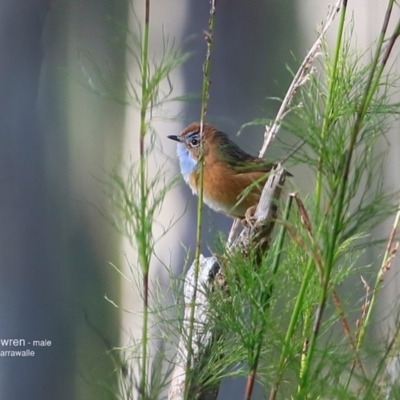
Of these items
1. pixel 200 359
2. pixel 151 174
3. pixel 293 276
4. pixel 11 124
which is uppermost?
pixel 11 124

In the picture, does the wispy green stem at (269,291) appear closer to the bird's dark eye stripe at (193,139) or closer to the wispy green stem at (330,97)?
Answer: the wispy green stem at (330,97)

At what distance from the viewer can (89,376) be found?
3.76 feet

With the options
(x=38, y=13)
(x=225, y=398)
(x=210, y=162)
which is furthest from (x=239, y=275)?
(x=38, y=13)

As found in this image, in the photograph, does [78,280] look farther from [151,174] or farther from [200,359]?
[200,359]

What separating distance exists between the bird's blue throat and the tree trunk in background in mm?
127

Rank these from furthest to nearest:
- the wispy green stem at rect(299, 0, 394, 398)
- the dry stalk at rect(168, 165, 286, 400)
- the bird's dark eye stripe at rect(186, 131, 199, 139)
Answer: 1. the bird's dark eye stripe at rect(186, 131, 199, 139)
2. the dry stalk at rect(168, 165, 286, 400)
3. the wispy green stem at rect(299, 0, 394, 398)

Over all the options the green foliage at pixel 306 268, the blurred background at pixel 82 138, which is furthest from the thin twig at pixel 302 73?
the blurred background at pixel 82 138

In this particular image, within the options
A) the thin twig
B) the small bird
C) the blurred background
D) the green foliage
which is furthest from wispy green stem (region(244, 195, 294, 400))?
the blurred background

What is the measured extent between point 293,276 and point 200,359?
0.16 m

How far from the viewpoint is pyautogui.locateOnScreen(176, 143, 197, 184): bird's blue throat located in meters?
1.07

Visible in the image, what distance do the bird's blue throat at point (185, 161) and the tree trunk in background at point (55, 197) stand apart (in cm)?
13

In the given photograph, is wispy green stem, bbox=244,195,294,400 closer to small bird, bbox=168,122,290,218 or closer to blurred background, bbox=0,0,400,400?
small bird, bbox=168,122,290,218

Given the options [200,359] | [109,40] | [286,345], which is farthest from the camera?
[109,40]

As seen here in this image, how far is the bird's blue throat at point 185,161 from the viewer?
1.07 metres
